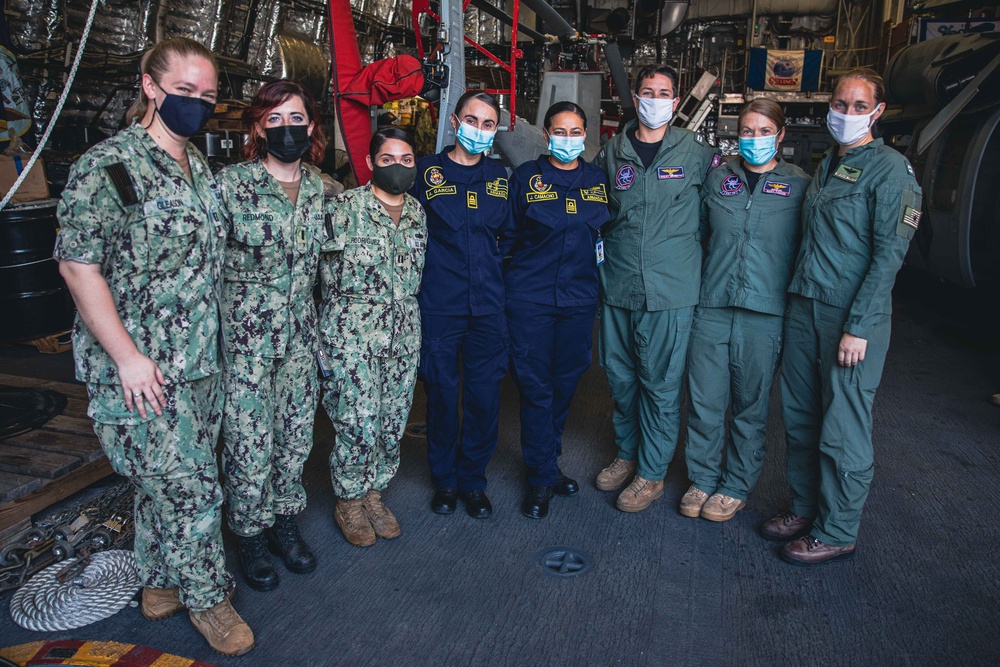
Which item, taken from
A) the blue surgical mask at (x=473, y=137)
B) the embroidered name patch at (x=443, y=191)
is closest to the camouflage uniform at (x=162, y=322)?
the embroidered name patch at (x=443, y=191)

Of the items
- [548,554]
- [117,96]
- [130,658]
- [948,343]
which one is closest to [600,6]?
[117,96]

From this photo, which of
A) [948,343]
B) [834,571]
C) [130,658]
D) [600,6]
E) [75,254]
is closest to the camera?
[75,254]

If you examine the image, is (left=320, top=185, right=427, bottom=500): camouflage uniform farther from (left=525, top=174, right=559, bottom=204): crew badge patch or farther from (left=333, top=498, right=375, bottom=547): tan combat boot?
(left=525, top=174, right=559, bottom=204): crew badge patch

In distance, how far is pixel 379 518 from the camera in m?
2.94

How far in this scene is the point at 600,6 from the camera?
12656mm

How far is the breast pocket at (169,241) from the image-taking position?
1.94 meters

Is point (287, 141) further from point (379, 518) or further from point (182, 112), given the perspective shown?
point (379, 518)

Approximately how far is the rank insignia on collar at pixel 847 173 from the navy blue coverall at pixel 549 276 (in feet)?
3.02

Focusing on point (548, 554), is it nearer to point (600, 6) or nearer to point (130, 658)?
point (130, 658)

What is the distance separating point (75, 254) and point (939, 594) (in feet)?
10.3

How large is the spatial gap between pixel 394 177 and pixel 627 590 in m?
1.82

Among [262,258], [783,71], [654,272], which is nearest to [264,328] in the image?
[262,258]

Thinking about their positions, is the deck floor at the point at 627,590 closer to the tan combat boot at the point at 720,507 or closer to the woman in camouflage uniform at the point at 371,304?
the tan combat boot at the point at 720,507

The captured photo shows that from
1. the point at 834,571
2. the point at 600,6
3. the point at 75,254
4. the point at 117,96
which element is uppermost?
the point at 600,6
